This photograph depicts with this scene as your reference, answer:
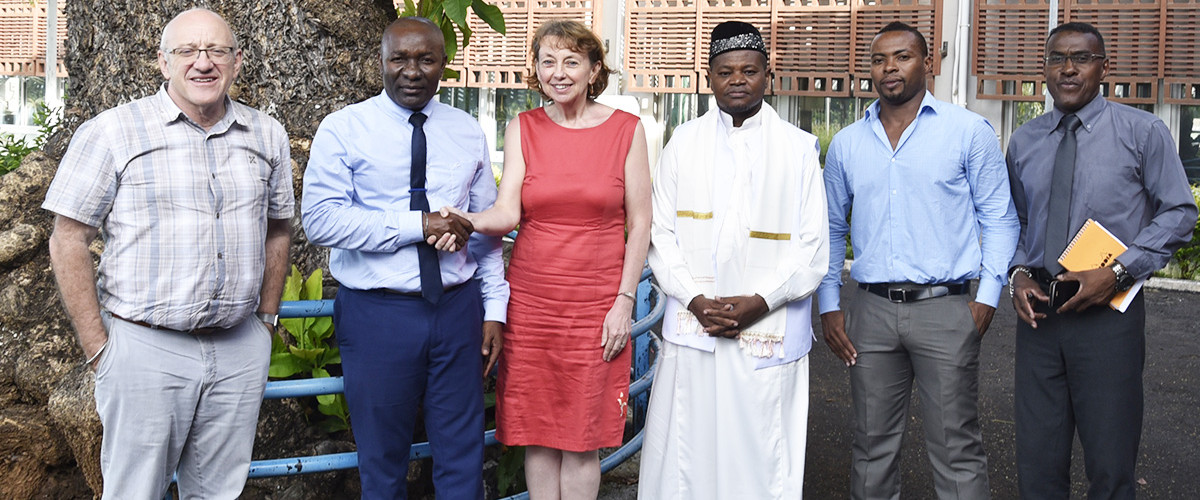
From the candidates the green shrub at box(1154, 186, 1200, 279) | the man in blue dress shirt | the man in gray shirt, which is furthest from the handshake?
the green shrub at box(1154, 186, 1200, 279)

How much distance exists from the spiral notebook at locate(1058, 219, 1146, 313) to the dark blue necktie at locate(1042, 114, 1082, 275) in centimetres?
6

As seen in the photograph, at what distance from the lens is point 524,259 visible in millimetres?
3836

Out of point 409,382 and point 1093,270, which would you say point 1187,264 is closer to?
point 1093,270

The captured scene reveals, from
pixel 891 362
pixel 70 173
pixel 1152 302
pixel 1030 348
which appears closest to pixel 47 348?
pixel 70 173

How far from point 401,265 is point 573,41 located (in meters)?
0.97

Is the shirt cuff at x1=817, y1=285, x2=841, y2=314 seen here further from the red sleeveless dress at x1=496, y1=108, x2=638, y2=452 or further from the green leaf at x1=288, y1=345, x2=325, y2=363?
the green leaf at x1=288, y1=345, x2=325, y2=363

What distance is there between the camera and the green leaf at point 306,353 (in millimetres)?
4152

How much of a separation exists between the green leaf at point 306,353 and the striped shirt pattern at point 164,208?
89cm

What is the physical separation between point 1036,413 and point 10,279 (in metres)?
4.11

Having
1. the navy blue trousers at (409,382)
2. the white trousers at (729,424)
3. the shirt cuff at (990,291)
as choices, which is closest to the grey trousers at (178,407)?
the navy blue trousers at (409,382)

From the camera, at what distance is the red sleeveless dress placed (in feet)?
12.4

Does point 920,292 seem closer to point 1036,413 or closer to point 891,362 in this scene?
point 891,362

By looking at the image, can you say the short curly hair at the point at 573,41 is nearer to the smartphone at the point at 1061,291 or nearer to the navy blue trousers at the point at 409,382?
the navy blue trousers at the point at 409,382

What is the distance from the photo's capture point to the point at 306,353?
416 cm
